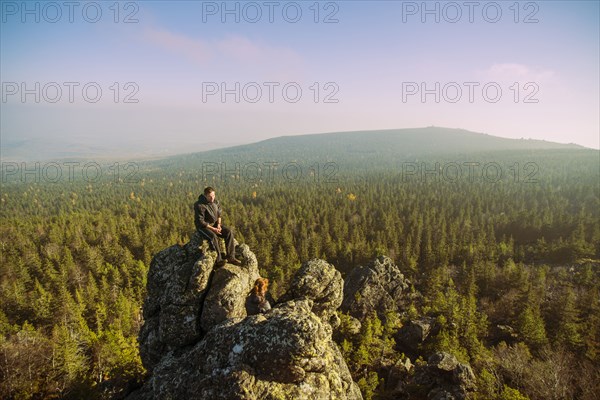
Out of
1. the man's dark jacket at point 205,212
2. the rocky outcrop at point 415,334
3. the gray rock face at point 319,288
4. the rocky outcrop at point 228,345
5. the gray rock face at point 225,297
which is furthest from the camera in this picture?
the rocky outcrop at point 415,334

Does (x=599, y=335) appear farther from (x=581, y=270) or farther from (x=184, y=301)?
(x=184, y=301)

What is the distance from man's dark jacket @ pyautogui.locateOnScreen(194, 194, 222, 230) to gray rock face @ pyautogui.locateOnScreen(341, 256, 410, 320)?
5209 centimetres

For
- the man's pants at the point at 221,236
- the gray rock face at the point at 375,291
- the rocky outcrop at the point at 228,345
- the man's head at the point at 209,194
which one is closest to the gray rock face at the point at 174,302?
the rocky outcrop at the point at 228,345

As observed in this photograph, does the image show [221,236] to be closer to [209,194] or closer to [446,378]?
[209,194]

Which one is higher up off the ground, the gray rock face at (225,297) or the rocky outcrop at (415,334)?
the gray rock face at (225,297)

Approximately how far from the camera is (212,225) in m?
17.0

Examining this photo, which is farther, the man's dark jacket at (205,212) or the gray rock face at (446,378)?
the gray rock face at (446,378)

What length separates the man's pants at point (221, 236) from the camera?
16.7 m

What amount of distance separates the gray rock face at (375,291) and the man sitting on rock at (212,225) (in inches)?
1996

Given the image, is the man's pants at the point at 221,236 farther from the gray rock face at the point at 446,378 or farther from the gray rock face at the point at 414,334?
the gray rock face at the point at 414,334

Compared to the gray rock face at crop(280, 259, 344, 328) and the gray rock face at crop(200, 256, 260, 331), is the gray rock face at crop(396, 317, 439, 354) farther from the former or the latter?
the gray rock face at crop(200, 256, 260, 331)

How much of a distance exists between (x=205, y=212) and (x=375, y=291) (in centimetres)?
5572

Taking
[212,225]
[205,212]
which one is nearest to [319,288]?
[212,225]

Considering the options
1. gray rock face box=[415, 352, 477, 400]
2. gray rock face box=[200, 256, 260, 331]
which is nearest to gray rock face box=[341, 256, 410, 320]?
gray rock face box=[415, 352, 477, 400]
